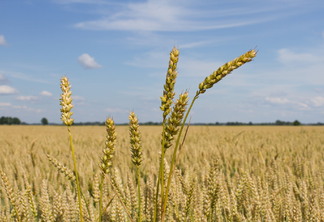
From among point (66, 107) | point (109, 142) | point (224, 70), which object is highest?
point (224, 70)

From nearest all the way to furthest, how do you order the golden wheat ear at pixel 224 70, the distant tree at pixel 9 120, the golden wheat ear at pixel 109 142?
1. the golden wheat ear at pixel 224 70
2. the golden wheat ear at pixel 109 142
3. the distant tree at pixel 9 120

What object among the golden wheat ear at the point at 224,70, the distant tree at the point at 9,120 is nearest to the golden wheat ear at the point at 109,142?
the golden wheat ear at the point at 224,70

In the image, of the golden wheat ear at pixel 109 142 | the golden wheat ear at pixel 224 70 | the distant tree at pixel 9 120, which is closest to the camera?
the golden wheat ear at pixel 224 70

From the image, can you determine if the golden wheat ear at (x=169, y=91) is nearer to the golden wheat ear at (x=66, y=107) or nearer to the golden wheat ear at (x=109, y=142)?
the golden wheat ear at (x=109, y=142)

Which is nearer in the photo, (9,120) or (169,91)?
(169,91)

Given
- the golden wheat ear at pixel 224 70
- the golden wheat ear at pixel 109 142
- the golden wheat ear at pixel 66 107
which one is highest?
the golden wheat ear at pixel 224 70

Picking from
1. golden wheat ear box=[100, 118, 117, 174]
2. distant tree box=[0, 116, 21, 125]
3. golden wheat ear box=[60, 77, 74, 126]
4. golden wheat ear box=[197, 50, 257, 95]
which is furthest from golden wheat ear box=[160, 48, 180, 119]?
distant tree box=[0, 116, 21, 125]

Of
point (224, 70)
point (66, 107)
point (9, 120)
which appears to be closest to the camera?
point (224, 70)

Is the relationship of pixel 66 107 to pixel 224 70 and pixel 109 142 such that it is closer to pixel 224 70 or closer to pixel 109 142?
pixel 109 142

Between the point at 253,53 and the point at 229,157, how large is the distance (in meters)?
5.01

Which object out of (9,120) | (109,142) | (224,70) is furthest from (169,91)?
(9,120)

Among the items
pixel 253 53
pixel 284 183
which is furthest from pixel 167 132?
pixel 284 183

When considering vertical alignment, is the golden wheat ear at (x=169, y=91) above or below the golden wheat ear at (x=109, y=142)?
above

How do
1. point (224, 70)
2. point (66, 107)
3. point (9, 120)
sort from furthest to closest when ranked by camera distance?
point (9, 120) → point (66, 107) → point (224, 70)
